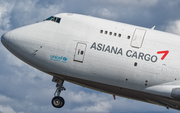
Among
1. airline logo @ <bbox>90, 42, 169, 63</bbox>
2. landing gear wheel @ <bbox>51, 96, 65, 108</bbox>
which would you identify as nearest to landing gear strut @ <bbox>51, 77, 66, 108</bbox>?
landing gear wheel @ <bbox>51, 96, 65, 108</bbox>

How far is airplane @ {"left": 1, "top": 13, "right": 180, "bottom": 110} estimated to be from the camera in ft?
84.5

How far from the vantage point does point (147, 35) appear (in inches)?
1053

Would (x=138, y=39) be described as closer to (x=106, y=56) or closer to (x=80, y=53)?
(x=106, y=56)

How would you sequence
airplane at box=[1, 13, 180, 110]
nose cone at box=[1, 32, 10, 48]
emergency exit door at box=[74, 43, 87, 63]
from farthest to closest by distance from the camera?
nose cone at box=[1, 32, 10, 48] → emergency exit door at box=[74, 43, 87, 63] → airplane at box=[1, 13, 180, 110]

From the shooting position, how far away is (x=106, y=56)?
2591 centimetres

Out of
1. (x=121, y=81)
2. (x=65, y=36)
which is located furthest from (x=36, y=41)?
(x=121, y=81)

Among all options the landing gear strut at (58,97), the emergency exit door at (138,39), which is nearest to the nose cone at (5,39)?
the landing gear strut at (58,97)

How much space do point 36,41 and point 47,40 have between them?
1.15 metres

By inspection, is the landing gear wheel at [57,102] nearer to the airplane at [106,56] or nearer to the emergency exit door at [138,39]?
the airplane at [106,56]

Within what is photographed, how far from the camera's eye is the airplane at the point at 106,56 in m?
25.8

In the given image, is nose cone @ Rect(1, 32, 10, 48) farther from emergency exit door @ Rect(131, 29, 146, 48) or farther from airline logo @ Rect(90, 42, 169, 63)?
emergency exit door @ Rect(131, 29, 146, 48)

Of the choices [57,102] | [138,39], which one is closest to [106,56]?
[138,39]

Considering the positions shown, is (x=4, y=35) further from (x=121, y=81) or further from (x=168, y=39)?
(x=168, y=39)

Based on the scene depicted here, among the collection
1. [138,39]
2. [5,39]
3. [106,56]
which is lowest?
[106,56]
